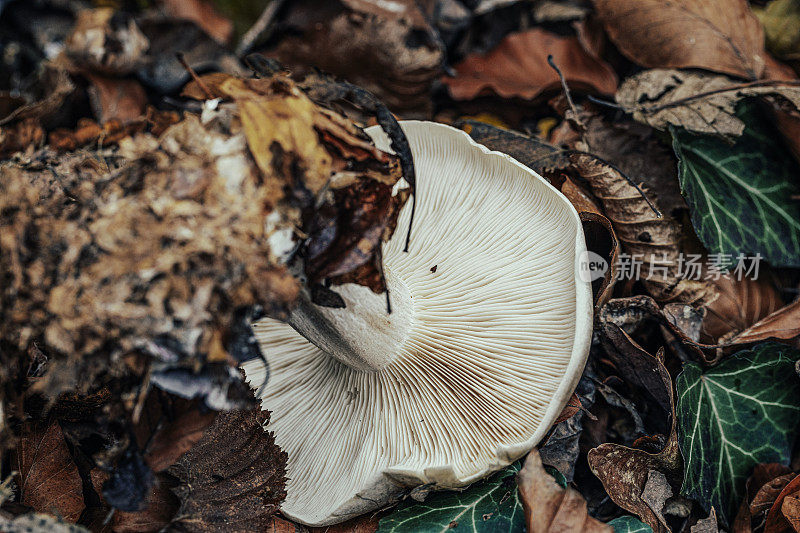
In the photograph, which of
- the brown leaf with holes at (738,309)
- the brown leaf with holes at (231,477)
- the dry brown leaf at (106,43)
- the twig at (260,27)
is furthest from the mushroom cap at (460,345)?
the dry brown leaf at (106,43)

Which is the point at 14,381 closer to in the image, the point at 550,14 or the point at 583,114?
the point at 583,114

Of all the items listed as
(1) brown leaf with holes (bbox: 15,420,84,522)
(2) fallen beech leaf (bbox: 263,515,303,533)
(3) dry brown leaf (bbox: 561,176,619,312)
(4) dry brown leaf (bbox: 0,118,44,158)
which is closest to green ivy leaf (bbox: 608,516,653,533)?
(3) dry brown leaf (bbox: 561,176,619,312)

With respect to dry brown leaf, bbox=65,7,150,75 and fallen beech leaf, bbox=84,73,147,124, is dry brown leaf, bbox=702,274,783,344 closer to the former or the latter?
fallen beech leaf, bbox=84,73,147,124

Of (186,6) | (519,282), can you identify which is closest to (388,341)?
(519,282)

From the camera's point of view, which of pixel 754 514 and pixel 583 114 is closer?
pixel 754 514

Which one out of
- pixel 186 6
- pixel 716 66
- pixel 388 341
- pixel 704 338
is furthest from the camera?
pixel 186 6

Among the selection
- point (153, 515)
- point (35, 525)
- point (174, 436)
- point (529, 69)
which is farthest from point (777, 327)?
point (35, 525)

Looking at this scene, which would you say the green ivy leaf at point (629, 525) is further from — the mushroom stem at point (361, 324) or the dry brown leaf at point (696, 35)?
the dry brown leaf at point (696, 35)
